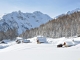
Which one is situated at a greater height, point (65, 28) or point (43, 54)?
point (65, 28)

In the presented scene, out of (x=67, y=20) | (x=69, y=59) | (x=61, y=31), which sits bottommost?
(x=69, y=59)

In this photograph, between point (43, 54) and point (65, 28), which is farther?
point (65, 28)

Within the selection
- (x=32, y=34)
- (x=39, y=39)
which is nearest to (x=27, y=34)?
(x=32, y=34)

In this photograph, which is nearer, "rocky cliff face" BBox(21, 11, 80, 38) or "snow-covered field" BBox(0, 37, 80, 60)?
"snow-covered field" BBox(0, 37, 80, 60)

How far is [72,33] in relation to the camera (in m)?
125

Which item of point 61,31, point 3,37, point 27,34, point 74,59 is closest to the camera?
point 74,59

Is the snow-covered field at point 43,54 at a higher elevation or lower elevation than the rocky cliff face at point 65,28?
lower

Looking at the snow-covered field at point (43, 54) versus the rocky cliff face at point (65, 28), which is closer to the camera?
the snow-covered field at point (43, 54)

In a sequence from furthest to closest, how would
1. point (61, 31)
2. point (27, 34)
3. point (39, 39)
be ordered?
point (27, 34)
point (61, 31)
point (39, 39)

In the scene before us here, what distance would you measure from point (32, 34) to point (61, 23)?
46114 millimetres

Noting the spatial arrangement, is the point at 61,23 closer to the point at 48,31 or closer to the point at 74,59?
the point at 48,31

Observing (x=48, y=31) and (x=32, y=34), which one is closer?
(x=48, y=31)

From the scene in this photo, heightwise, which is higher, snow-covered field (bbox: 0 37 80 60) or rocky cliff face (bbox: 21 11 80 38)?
rocky cliff face (bbox: 21 11 80 38)

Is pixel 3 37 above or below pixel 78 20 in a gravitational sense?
below
